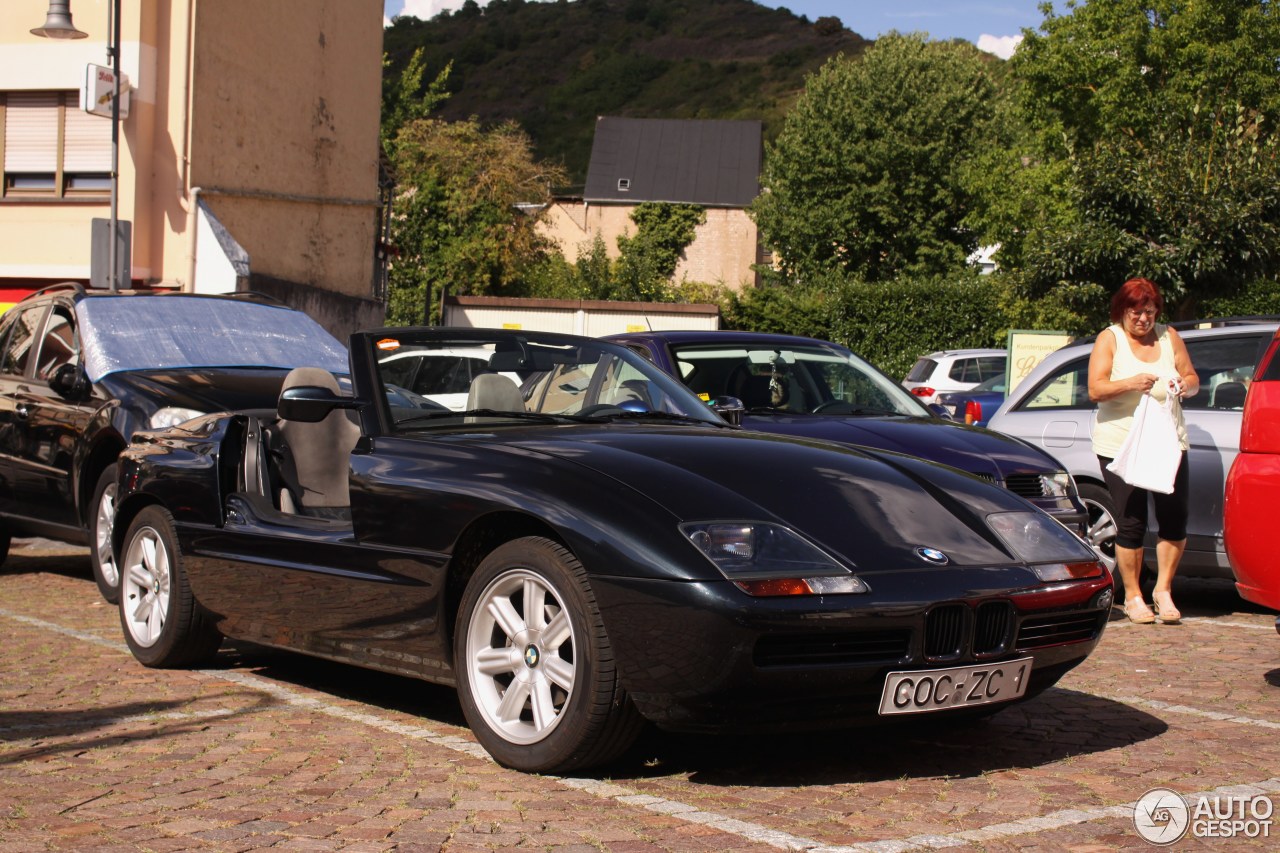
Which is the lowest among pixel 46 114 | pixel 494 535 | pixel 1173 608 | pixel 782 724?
pixel 1173 608

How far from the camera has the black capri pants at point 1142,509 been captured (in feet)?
27.7

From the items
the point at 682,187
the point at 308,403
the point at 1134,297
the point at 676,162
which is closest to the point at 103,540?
the point at 308,403

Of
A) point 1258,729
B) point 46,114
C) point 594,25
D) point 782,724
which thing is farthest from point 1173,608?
point 594,25

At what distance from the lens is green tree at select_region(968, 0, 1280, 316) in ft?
91.1

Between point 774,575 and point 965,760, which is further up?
point 774,575

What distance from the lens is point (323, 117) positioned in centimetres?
2769

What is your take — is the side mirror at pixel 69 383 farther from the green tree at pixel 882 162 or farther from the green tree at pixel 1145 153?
the green tree at pixel 882 162

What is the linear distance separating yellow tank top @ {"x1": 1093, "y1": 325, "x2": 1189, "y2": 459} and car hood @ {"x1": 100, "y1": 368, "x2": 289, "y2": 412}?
476 centimetres

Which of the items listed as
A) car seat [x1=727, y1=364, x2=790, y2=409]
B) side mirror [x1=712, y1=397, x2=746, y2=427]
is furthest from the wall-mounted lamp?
side mirror [x1=712, y1=397, x2=746, y2=427]

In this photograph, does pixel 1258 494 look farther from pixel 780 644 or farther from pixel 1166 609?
pixel 780 644

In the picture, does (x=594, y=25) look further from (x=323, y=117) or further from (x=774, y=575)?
(x=774, y=575)

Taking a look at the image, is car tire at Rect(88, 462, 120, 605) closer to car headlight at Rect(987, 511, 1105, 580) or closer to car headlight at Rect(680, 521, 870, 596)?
car headlight at Rect(680, 521, 870, 596)

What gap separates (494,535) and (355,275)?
989 inches

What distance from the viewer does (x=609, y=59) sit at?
164 m
